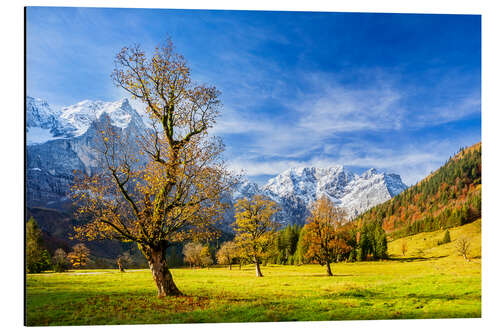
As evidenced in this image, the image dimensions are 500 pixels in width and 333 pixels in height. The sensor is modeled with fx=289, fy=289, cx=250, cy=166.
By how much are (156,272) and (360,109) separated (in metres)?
9.39

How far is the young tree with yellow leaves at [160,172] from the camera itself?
28.9ft

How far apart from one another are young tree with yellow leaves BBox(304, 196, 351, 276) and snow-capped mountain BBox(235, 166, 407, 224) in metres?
0.56

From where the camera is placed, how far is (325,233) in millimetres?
16500

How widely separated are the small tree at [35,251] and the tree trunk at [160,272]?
11.6 feet

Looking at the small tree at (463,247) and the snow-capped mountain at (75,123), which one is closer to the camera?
the snow-capped mountain at (75,123)

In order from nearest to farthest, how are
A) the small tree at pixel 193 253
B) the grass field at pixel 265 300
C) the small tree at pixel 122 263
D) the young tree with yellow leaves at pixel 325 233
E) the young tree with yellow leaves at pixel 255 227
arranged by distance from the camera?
the grass field at pixel 265 300
the young tree with yellow leaves at pixel 325 233
the young tree with yellow leaves at pixel 255 227
the small tree at pixel 122 263
the small tree at pixel 193 253

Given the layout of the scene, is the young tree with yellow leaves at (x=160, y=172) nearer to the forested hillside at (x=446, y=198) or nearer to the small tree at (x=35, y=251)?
the small tree at (x=35, y=251)

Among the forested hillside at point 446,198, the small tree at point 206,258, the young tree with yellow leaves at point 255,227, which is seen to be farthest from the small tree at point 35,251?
the small tree at point 206,258

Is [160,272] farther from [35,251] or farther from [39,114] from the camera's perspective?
[39,114]

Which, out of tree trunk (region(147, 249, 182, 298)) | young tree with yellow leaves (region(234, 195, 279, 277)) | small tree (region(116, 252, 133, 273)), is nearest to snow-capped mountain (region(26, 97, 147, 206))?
tree trunk (region(147, 249, 182, 298))

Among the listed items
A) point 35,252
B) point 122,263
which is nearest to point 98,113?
point 35,252
